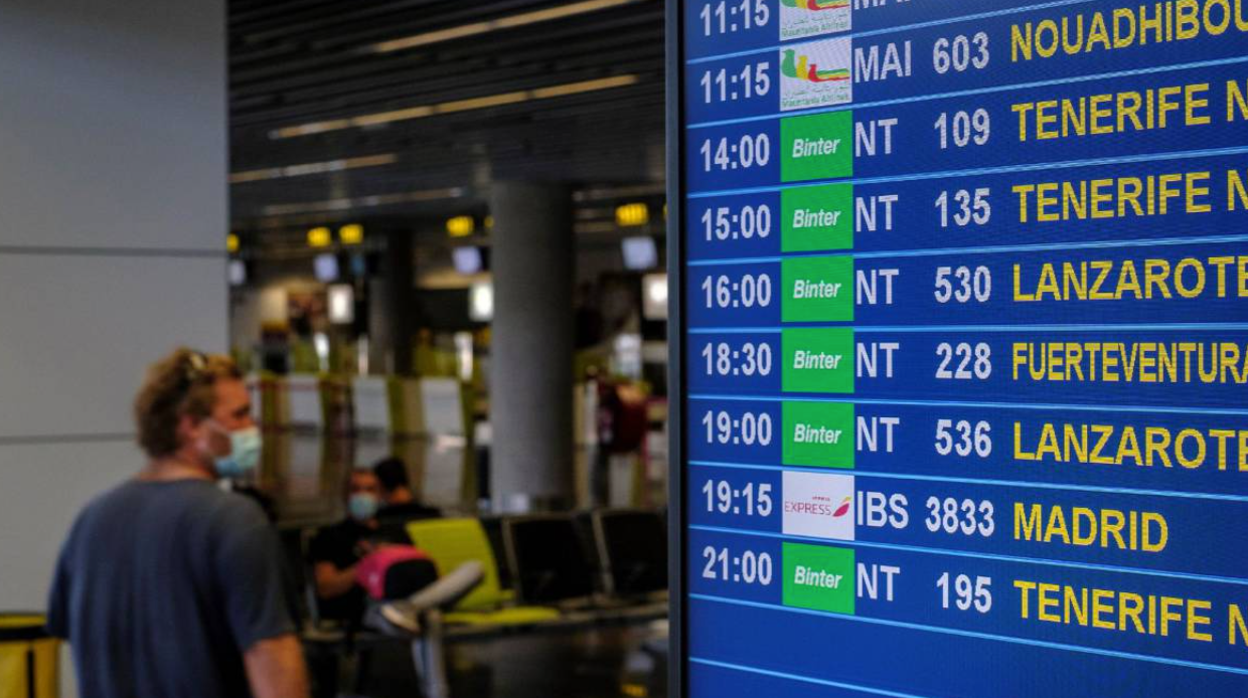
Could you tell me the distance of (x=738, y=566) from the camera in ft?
12.3

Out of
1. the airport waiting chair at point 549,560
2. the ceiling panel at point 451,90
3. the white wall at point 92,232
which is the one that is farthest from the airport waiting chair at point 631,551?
the white wall at point 92,232

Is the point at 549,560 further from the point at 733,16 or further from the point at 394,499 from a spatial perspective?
the point at 733,16

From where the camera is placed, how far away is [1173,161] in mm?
3043

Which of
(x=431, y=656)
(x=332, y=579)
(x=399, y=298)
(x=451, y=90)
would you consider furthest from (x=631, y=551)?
(x=399, y=298)

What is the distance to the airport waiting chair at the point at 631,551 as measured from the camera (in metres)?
12.0

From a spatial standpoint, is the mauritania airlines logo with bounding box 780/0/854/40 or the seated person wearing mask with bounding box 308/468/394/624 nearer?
the mauritania airlines logo with bounding box 780/0/854/40

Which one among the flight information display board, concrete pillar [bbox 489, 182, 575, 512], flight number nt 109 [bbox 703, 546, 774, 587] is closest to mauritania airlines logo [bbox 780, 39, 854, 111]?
the flight information display board

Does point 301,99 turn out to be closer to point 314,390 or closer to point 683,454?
point 683,454

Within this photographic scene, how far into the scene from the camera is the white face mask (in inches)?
157

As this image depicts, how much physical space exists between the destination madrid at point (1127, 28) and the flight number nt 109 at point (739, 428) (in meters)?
0.92

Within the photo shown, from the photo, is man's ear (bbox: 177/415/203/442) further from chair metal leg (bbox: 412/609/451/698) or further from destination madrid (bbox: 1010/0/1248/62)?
chair metal leg (bbox: 412/609/451/698)

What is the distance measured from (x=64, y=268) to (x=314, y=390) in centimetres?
3069

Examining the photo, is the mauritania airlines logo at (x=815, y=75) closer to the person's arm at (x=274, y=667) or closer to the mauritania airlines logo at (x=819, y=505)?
the mauritania airlines logo at (x=819, y=505)

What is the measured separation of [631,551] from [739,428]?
336 inches
